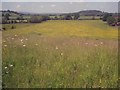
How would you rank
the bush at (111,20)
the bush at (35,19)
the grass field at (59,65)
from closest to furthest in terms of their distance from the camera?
1. the grass field at (59,65)
2. the bush at (35,19)
3. the bush at (111,20)

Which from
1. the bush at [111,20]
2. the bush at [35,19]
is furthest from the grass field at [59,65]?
the bush at [111,20]

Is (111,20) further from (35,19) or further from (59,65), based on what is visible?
(59,65)

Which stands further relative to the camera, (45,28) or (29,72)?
(45,28)

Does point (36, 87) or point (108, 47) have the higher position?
point (108, 47)

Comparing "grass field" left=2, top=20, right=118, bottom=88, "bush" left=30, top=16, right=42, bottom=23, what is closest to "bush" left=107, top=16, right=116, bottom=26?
"bush" left=30, top=16, right=42, bottom=23

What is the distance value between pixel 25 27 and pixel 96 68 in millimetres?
10660

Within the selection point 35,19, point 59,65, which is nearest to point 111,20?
point 35,19

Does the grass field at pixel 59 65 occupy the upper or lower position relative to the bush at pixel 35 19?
lower

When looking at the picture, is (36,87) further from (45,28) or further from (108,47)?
(45,28)

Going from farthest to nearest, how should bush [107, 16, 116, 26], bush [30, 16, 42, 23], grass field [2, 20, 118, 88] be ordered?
bush [107, 16, 116, 26] < bush [30, 16, 42, 23] < grass field [2, 20, 118, 88]

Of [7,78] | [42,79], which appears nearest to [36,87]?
[42,79]

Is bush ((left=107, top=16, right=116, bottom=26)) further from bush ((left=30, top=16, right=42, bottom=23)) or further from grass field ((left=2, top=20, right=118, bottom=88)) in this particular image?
grass field ((left=2, top=20, right=118, bottom=88))

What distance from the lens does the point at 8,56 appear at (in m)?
8.59

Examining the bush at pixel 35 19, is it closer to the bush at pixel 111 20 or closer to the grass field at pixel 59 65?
the bush at pixel 111 20
